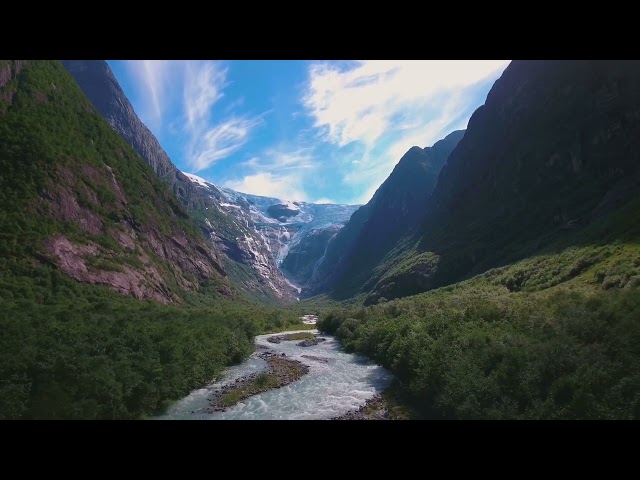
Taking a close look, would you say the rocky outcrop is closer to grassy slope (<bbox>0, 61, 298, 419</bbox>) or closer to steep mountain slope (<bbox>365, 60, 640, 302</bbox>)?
grassy slope (<bbox>0, 61, 298, 419</bbox>)

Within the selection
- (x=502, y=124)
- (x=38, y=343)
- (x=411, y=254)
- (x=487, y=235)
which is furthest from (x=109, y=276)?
(x=502, y=124)

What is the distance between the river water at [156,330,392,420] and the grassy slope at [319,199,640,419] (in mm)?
2915

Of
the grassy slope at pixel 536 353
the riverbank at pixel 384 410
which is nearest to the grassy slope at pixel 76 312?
the riverbank at pixel 384 410

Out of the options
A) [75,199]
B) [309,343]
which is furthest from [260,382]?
[75,199]

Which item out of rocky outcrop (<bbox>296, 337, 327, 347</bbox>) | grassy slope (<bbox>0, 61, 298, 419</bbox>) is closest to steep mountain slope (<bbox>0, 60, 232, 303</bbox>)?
grassy slope (<bbox>0, 61, 298, 419</bbox>)

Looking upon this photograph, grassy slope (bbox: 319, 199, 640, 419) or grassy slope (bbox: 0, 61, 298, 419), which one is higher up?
grassy slope (bbox: 0, 61, 298, 419)

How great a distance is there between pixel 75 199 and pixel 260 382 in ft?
186

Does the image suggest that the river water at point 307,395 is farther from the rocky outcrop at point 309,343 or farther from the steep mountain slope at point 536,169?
the steep mountain slope at point 536,169

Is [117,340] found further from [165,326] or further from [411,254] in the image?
[411,254]

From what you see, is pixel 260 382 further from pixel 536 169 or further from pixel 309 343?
pixel 536 169

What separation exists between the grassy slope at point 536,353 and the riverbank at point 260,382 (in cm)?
943

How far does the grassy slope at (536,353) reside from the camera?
17703mm

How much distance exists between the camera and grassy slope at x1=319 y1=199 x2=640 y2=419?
58.1 feet

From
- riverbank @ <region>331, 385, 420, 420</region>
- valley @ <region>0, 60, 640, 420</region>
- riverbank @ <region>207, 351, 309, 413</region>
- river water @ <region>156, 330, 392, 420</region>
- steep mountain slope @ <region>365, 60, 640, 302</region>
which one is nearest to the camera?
valley @ <region>0, 60, 640, 420</region>
